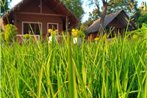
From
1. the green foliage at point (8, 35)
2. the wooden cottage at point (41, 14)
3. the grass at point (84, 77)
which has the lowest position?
the grass at point (84, 77)

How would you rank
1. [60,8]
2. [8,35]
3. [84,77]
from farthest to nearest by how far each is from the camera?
[60,8], [8,35], [84,77]

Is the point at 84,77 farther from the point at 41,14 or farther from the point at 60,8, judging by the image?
the point at 41,14

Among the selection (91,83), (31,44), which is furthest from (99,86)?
(31,44)

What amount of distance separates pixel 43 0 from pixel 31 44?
26807 mm

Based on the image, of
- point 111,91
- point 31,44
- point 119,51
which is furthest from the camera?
point 31,44

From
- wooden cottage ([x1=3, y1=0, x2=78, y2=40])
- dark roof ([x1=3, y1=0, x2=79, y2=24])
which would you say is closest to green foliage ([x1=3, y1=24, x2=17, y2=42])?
dark roof ([x1=3, y1=0, x2=79, y2=24])

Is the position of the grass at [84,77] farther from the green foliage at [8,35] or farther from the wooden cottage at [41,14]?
the wooden cottage at [41,14]

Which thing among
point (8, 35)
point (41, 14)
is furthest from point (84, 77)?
point (41, 14)

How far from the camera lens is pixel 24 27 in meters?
27.6

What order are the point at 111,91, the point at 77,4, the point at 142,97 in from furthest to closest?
the point at 77,4
the point at 111,91
the point at 142,97

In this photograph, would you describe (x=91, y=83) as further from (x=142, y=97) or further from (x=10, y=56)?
(x=10, y=56)

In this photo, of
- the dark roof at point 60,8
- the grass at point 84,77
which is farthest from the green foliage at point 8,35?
the dark roof at point 60,8

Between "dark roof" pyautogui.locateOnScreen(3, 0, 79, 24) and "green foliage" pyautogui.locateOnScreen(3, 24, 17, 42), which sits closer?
"green foliage" pyautogui.locateOnScreen(3, 24, 17, 42)

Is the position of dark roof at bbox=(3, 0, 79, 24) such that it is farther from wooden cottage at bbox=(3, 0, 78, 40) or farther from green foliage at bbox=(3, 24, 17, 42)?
green foliage at bbox=(3, 24, 17, 42)
